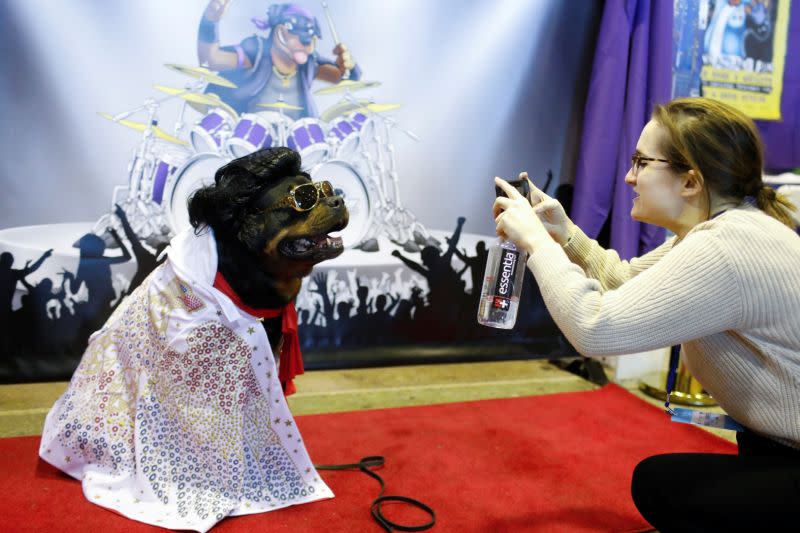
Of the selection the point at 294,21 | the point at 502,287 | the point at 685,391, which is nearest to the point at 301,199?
the point at 502,287

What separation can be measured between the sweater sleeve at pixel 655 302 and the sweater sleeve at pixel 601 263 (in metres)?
0.48

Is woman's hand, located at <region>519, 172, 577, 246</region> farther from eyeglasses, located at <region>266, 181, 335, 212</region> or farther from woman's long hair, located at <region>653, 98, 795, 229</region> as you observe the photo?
eyeglasses, located at <region>266, 181, 335, 212</region>

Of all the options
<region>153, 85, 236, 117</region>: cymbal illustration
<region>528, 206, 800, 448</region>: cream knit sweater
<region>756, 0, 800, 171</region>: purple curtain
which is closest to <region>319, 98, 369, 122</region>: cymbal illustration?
<region>153, 85, 236, 117</region>: cymbal illustration

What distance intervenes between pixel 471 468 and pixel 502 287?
2.51 feet

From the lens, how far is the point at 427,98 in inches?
112

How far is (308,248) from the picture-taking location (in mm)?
1564

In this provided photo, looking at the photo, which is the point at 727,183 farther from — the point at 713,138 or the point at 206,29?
the point at 206,29

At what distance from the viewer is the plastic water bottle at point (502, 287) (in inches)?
58.7

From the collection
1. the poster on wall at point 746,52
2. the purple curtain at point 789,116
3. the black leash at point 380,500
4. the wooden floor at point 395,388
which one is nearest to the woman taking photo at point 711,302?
the black leash at point 380,500

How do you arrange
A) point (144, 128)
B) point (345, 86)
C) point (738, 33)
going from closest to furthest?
point (144, 128), point (345, 86), point (738, 33)

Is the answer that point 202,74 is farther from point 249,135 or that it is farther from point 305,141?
point 305,141

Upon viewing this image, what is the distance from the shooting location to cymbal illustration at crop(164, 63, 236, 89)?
2.46m

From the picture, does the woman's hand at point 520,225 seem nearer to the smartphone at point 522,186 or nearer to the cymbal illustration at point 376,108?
the smartphone at point 522,186

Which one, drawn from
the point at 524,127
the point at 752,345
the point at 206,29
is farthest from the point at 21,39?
the point at 752,345
